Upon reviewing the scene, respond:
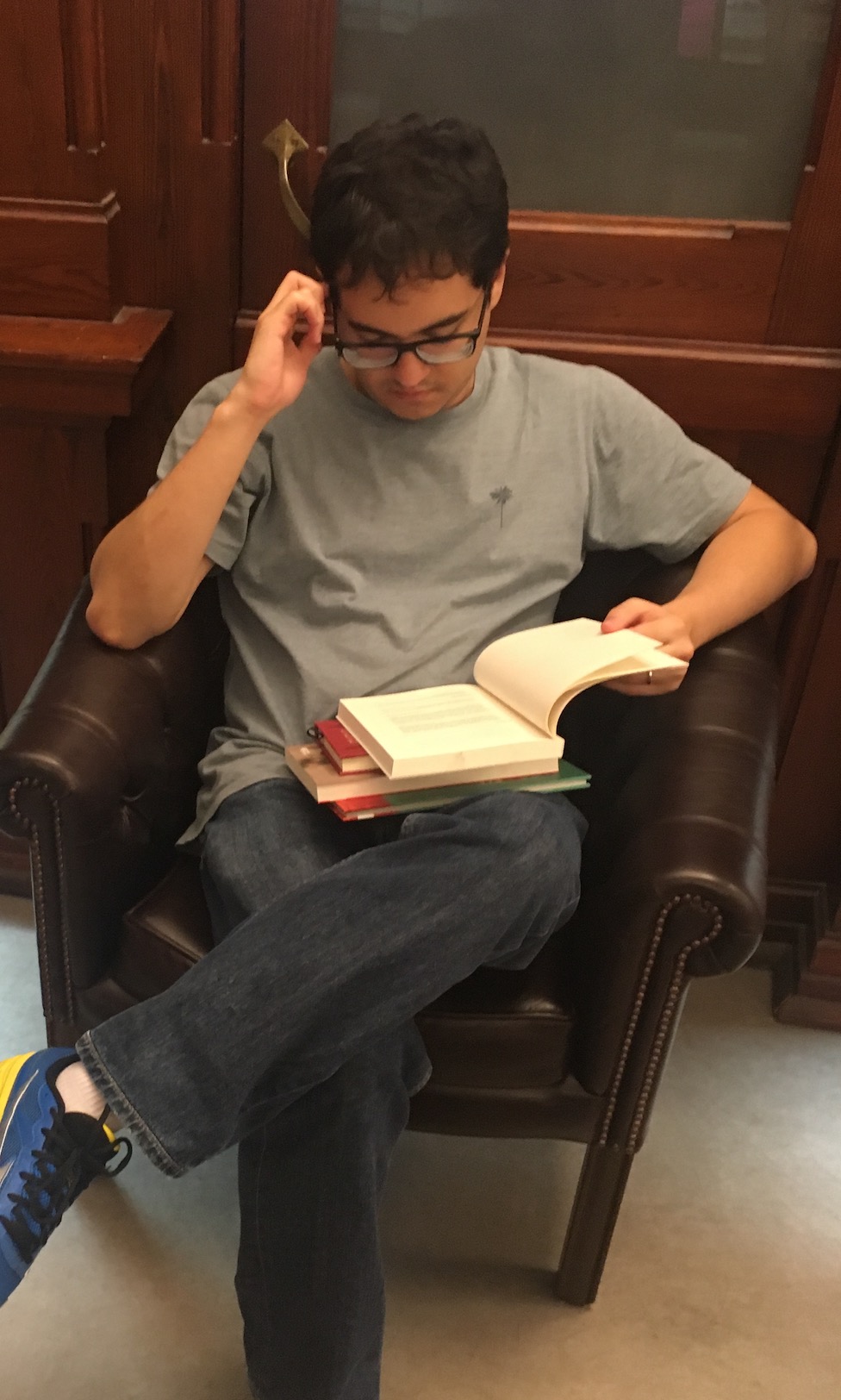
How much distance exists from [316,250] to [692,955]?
857mm

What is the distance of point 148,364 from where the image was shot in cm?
157

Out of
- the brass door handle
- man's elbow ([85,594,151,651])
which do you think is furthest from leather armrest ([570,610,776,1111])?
the brass door handle

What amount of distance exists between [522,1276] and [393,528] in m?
0.96

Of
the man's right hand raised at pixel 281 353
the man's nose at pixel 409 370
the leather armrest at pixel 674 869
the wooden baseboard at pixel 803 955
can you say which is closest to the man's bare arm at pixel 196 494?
the man's right hand raised at pixel 281 353

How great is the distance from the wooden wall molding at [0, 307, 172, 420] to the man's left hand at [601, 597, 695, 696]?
736 mm

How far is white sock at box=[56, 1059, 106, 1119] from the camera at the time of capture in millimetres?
1064

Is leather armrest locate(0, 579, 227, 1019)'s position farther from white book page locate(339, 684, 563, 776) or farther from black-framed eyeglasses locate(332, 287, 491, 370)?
black-framed eyeglasses locate(332, 287, 491, 370)

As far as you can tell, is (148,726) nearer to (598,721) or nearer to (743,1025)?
(598,721)

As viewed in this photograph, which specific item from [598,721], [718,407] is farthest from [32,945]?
[718,407]

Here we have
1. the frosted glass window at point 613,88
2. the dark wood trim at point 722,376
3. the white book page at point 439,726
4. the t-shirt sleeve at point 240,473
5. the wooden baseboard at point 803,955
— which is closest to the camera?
the white book page at point 439,726

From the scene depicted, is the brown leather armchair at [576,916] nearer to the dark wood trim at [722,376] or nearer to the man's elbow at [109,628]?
the man's elbow at [109,628]

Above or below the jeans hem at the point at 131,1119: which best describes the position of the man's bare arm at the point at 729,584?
above

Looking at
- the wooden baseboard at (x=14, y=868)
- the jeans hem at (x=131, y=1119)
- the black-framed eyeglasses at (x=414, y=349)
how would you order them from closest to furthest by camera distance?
1. the jeans hem at (x=131, y=1119)
2. the black-framed eyeglasses at (x=414, y=349)
3. the wooden baseboard at (x=14, y=868)

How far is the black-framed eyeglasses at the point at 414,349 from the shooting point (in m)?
1.22
